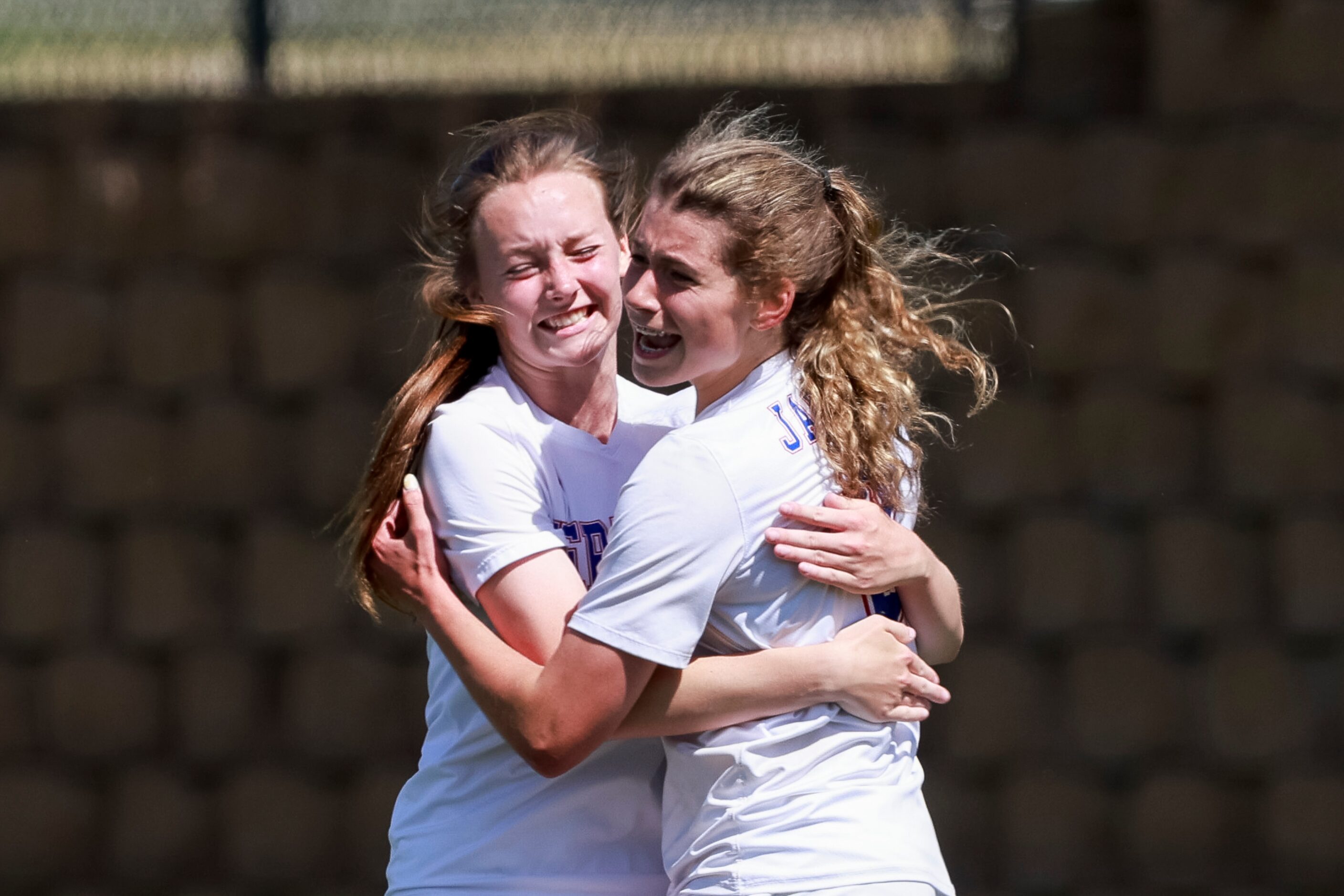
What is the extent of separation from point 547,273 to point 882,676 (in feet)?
2.08

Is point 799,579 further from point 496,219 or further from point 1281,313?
point 1281,313

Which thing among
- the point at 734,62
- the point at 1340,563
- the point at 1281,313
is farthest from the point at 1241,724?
the point at 734,62

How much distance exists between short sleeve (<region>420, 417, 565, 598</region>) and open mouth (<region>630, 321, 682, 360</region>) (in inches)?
7.4

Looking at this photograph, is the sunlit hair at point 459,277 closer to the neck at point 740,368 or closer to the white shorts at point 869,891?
the neck at point 740,368

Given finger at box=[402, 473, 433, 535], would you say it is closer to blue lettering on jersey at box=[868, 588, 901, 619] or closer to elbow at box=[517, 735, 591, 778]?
elbow at box=[517, 735, 591, 778]

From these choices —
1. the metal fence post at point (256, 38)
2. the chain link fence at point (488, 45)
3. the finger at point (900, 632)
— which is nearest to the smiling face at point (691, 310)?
the finger at point (900, 632)

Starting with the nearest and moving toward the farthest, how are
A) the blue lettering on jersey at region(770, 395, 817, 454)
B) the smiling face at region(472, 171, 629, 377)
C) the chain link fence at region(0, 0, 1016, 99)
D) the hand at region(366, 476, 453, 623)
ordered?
the blue lettering on jersey at region(770, 395, 817, 454)
the hand at region(366, 476, 453, 623)
the smiling face at region(472, 171, 629, 377)
the chain link fence at region(0, 0, 1016, 99)

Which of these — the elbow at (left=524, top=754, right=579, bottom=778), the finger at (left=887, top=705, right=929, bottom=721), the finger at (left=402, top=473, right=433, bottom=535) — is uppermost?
the finger at (left=402, top=473, right=433, bottom=535)

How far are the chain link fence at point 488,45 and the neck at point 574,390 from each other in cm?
171

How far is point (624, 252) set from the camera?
2041 millimetres

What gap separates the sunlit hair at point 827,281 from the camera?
1745mm

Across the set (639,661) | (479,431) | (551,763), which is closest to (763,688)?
(639,661)

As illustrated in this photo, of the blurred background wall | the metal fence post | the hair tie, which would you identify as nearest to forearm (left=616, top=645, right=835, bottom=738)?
the hair tie

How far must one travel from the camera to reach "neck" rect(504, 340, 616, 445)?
1959mm
